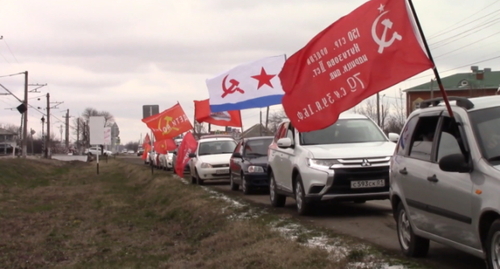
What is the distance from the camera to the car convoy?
18.9 ft

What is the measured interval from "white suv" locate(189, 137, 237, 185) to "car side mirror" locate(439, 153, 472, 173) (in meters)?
17.4

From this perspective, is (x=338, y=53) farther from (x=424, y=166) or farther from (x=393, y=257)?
(x=393, y=257)

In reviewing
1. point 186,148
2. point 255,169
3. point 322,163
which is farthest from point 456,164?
point 186,148

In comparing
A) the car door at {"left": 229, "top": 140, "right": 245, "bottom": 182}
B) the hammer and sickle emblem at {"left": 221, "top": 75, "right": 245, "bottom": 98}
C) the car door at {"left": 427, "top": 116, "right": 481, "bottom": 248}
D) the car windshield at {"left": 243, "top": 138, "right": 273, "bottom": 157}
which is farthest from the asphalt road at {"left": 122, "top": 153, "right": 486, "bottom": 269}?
the hammer and sickle emblem at {"left": 221, "top": 75, "right": 245, "bottom": 98}

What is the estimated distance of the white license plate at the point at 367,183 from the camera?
11.1 m

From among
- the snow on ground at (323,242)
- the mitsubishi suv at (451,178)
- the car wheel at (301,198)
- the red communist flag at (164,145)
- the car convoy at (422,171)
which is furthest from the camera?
the red communist flag at (164,145)

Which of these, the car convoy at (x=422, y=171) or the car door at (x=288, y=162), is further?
the car door at (x=288, y=162)

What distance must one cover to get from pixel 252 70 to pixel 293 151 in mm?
9450

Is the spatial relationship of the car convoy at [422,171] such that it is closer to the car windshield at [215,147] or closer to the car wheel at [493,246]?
the car wheel at [493,246]

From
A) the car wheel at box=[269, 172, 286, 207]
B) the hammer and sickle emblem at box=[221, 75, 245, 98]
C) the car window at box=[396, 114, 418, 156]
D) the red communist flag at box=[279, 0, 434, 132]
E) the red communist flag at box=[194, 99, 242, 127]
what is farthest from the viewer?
the red communist flag at box=[194, 99, 242, 127]

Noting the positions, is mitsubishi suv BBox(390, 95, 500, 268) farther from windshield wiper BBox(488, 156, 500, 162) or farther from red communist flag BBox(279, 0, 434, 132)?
red communist flag BBox(279, 0, 434, 132)

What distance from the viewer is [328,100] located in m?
8.45

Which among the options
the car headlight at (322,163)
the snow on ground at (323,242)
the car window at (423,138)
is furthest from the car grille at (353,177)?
the car window at (423,138)

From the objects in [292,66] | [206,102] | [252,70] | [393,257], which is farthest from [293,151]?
[206,102]
